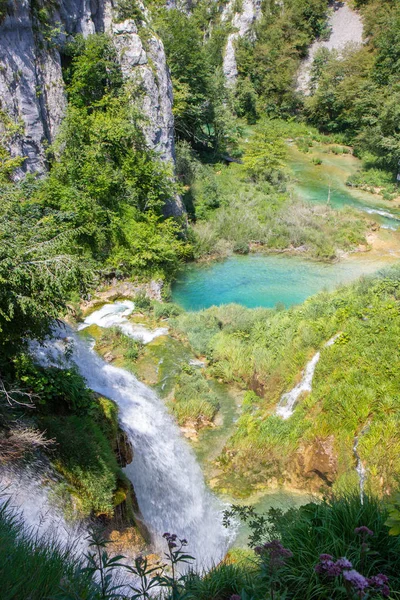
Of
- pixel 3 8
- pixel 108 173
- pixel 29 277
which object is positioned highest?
pixel 3 8

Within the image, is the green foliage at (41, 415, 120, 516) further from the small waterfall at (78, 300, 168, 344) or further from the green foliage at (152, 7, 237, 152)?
the green foliage at (152, 7, 237, 152)

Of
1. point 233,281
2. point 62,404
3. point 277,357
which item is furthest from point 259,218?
point 62,404

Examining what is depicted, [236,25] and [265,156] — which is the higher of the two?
[236,25]

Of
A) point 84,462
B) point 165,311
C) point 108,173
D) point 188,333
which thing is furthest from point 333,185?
point 84,462

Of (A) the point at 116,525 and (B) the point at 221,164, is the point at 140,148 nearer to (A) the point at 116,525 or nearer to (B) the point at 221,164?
(B) the point at 221,164

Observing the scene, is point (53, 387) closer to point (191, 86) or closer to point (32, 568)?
point (32, 568)

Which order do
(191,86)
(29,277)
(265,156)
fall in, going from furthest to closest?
1. (265,156)
2. (191,86)
3. (29,277)

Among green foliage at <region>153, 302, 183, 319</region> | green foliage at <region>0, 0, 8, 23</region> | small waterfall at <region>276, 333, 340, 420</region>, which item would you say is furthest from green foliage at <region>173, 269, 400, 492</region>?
green foliage at <region>0, 0, 8, 23</region>
